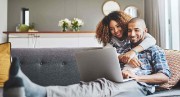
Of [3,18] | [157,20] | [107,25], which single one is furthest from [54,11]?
[107,25]

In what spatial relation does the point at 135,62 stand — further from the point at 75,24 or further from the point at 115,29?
the point at 75,24

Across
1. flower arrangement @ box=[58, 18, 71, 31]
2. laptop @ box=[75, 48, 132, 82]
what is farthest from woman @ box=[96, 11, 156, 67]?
flower arrangement @ box=[58, 18, 71, 31]

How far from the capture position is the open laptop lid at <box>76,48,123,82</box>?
5.35ft

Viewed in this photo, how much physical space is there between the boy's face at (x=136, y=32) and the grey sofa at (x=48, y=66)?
1.73 feet

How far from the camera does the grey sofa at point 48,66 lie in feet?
6.81

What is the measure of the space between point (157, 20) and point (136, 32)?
285 centimetres

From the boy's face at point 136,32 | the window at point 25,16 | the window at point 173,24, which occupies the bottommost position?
the boy's face at point 136,32

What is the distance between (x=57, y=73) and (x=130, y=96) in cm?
71

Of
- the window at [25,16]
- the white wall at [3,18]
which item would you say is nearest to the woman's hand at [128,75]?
the white wall at [3,18]

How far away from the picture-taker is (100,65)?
1.69 m

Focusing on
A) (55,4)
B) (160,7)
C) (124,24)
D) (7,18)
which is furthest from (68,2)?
(124,24)

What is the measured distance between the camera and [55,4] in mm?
5668

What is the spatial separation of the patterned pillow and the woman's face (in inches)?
16.1

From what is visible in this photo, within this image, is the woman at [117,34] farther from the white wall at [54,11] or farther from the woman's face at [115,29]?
the white wall at [54,11]
